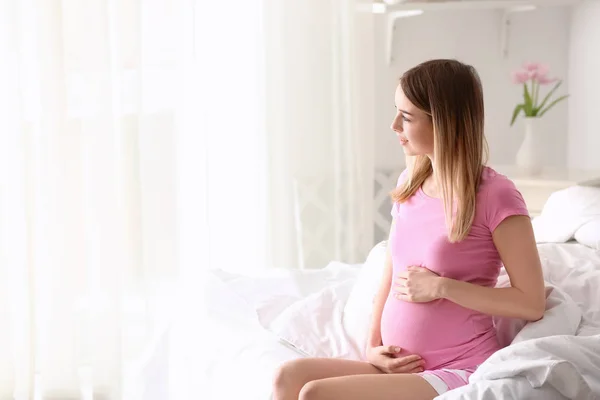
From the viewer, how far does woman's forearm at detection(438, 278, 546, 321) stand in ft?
4.90

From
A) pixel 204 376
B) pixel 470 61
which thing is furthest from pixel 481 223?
pixel 470 61

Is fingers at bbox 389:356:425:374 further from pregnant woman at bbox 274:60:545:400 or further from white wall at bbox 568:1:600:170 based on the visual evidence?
white wall at bbox 568:1:600:170

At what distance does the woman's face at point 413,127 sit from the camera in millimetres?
1571

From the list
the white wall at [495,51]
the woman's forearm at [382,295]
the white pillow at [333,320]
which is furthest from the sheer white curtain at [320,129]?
the woman's forearm at [382,295]

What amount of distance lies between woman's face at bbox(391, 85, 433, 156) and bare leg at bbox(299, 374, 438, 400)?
42cm

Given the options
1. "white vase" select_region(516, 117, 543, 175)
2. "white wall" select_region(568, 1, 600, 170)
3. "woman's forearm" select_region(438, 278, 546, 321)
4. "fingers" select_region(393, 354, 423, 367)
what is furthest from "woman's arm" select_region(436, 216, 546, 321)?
"white wall" select_region(568, 1, 600, 170)

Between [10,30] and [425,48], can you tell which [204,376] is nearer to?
[10,30]

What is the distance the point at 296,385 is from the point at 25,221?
0.99m

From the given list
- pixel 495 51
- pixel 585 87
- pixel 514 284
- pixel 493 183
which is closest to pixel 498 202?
pixel 493 183

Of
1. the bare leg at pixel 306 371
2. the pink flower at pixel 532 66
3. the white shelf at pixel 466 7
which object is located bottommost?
the bare leg at pixel 306 371

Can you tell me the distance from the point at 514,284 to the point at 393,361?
9.8 inches

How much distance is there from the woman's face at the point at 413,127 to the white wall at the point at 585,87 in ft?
5.99

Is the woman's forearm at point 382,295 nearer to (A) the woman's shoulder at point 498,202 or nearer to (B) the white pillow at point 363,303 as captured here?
(B) the white pillow at point 363,303

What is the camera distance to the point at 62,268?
2.25 metres
